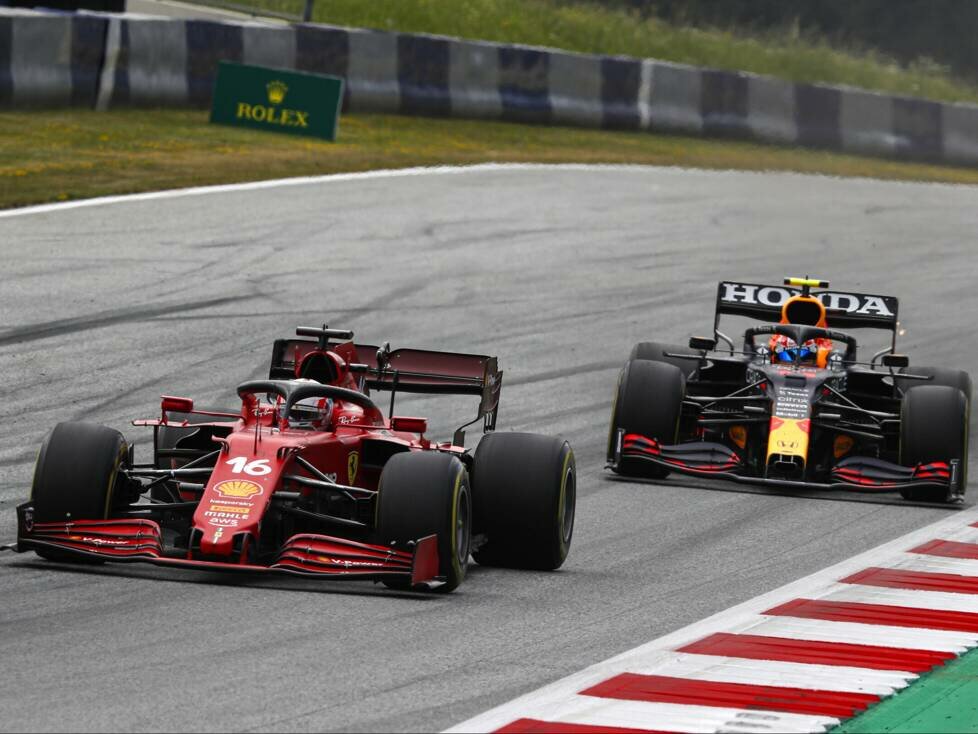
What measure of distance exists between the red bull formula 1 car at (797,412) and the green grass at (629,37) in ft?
72.4

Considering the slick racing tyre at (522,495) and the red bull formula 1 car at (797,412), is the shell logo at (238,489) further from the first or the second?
the red bull formula 1 car at (797,412)

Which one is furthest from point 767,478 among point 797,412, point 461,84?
point 461,84

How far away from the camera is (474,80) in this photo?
2683cm

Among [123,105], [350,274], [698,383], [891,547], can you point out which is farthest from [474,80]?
[891,547]

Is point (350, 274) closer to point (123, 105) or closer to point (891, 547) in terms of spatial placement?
point (123, 105)

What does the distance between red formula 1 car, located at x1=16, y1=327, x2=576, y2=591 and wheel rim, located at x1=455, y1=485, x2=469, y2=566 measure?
0.01 m

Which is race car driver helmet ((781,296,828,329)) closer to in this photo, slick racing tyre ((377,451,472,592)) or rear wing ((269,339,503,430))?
rear wing ((269,339,503,430))

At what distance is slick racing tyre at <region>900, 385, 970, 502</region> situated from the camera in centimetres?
1270

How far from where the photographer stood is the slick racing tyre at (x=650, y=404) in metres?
13.2

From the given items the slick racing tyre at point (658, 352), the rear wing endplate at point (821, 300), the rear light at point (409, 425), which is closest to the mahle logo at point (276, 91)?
the slick racing tyre at point (658, 352)

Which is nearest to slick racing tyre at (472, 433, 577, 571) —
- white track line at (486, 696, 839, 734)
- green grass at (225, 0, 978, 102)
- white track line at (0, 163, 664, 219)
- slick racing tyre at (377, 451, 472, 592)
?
slick racing tyre at (377, 451, 472, 592)

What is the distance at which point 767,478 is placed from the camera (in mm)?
12867

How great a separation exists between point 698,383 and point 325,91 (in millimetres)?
11203

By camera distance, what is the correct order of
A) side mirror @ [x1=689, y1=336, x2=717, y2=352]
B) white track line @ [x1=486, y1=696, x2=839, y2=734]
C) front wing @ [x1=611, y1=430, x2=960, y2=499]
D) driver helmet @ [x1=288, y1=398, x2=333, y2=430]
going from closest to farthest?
white track line @ [x1=486, y1=696, x2=839, y2=734] → driver helmet @ [x1=288, y1=398, x2=333, y2=430] → front wing @ [x1=611, y1=430, x2=960, y2=499] → side mirror @ [x1=689, y1=336, x2=717, y2=352]
